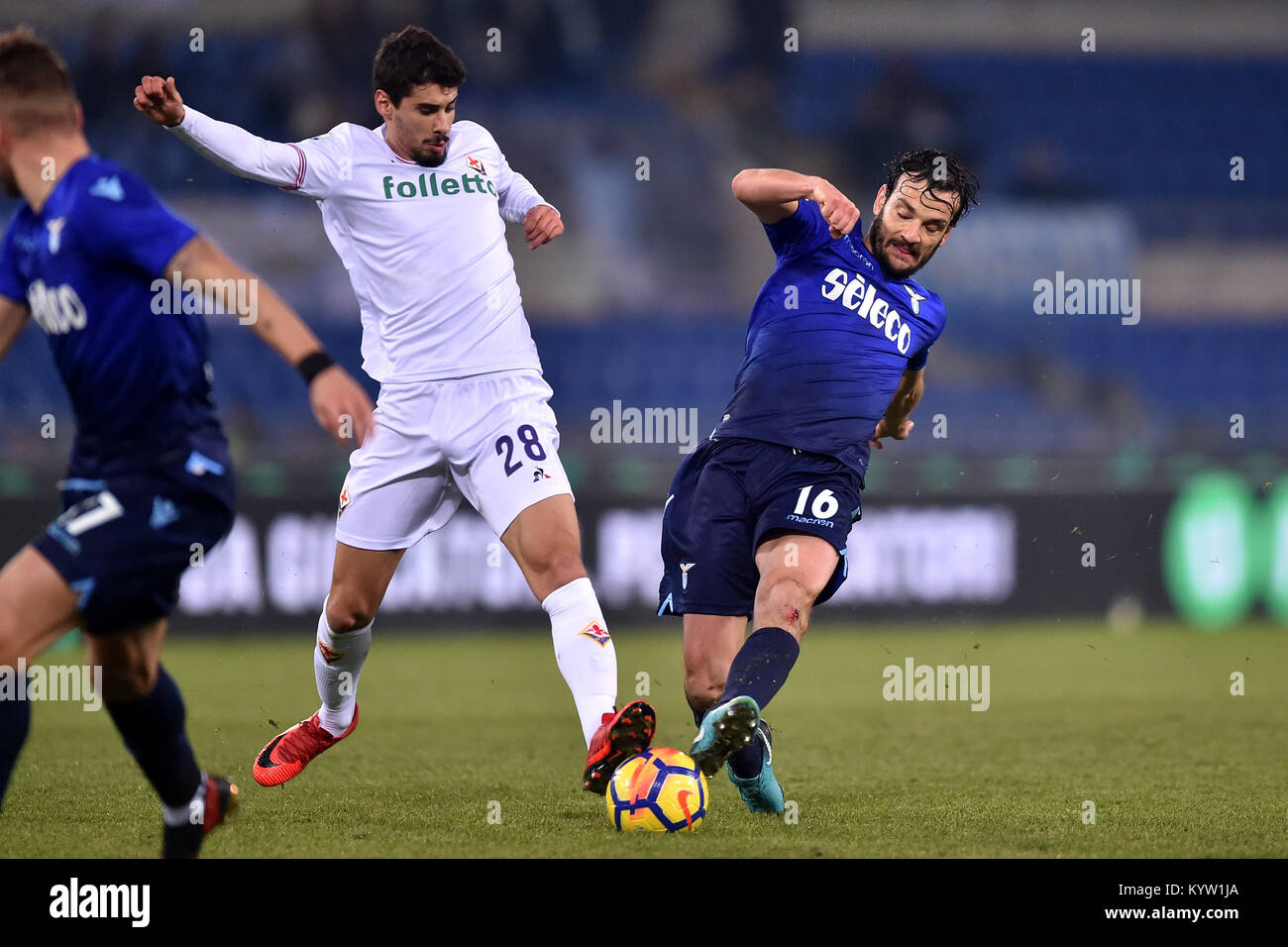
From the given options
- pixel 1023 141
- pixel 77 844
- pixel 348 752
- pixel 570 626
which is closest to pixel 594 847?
pixel 570 626

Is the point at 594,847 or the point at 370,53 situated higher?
the point at 370,53

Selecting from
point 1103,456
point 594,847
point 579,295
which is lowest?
point 594,847

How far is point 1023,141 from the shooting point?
17625 mm

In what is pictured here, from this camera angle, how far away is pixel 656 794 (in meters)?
4.44

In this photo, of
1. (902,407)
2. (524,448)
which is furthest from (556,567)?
(902,407)

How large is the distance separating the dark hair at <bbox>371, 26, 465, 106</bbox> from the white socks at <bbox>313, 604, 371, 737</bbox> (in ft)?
5.89

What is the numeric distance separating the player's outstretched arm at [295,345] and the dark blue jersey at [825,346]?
181 cm

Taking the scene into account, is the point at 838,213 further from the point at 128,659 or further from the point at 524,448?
the point at 128,659

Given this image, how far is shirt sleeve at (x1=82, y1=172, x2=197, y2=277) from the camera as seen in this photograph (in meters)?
3.44

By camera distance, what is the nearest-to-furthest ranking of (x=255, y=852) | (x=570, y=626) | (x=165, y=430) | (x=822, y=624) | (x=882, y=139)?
(x=165, y=430), (x=255, y=852), (x=570, y=626), (x=822, y=624), (x=882, y=139)

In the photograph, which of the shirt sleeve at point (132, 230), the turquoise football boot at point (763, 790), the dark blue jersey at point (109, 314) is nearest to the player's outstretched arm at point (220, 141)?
the dark blue jersey at point (109, 314)

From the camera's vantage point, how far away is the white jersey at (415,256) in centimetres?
501

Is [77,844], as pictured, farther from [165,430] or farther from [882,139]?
[882,139]

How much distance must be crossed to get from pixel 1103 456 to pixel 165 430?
9.97m
